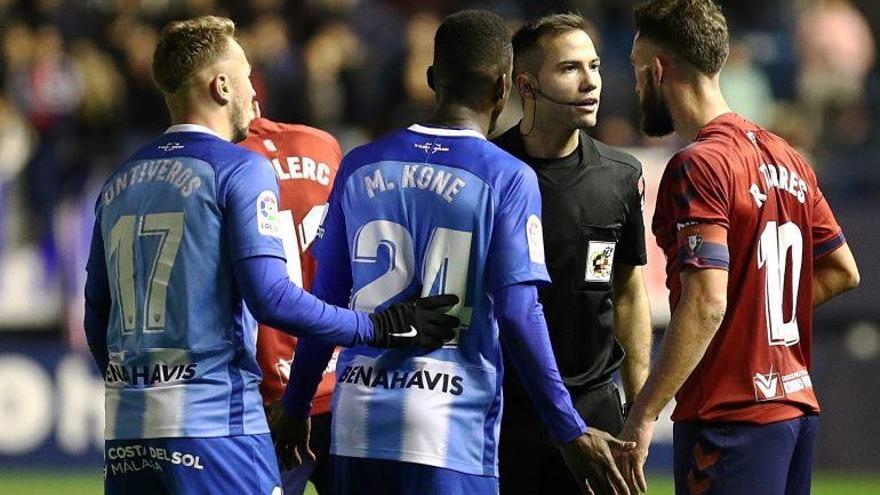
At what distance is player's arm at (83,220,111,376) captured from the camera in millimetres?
5641

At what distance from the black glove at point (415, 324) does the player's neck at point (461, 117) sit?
1.98 ft

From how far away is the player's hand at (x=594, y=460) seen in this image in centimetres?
542

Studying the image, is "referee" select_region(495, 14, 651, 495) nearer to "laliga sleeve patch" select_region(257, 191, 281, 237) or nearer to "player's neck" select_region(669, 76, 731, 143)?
"player's neck" select_region(669, 76, 731, 143)

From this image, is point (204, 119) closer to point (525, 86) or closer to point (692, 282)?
point (525, 86)

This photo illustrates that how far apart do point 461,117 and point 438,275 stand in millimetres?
559

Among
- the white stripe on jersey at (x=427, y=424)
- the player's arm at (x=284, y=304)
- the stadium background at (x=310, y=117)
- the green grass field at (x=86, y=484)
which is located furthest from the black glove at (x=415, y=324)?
the stadium background at (x=310, y=117)

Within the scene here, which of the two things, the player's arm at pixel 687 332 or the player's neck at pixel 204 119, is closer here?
the player's arm at pixel 687 332

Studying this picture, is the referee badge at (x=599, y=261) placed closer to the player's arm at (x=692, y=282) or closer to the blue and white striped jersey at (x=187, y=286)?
the player's arm at (x=692, y=282)

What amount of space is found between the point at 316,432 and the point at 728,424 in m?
2.00

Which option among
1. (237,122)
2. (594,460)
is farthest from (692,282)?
(237,122)

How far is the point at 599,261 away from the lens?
21.2 feet

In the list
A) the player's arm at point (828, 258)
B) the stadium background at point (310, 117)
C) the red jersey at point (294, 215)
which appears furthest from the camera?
the stadium background at point (310, 117)

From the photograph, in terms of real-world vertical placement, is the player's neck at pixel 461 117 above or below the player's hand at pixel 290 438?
above

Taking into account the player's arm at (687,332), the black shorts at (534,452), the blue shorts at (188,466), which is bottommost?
the black shorts at (534,452)
